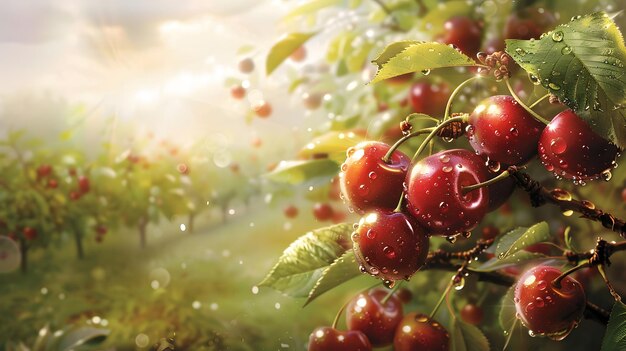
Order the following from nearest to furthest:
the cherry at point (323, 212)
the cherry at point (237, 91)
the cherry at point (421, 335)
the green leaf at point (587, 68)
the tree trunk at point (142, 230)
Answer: the green leaf at point (587, 68)
the cherry at point (421, 335)
the cherry at point (323, 212)
the cherry at point (237, 91)
the tree trunk at point (142, 230)

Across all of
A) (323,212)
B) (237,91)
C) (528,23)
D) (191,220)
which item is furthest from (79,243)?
(528,23)

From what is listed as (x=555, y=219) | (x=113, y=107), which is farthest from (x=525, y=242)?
(x=113, y=107)

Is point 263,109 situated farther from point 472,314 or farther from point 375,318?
point 375,318

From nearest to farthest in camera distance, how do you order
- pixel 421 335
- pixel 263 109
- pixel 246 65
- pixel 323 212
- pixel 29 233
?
pixel 421 335, pixel 323 212, pixel 246 65, pixel 263 109, pixel 29 233

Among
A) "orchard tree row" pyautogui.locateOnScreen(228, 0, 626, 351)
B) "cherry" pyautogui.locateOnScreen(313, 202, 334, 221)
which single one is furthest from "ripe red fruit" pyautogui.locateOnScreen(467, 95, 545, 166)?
"cherry" pyautogui.locateOnScreen(313, 202, 334, 221)

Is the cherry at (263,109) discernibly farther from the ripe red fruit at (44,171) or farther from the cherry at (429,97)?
the ripe red fruit at (44,171)

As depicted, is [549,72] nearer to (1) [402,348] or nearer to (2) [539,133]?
(2) [539,133]

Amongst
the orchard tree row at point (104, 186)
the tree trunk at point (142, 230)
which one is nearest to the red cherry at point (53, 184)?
the orchard tree row at point (104, 186)
